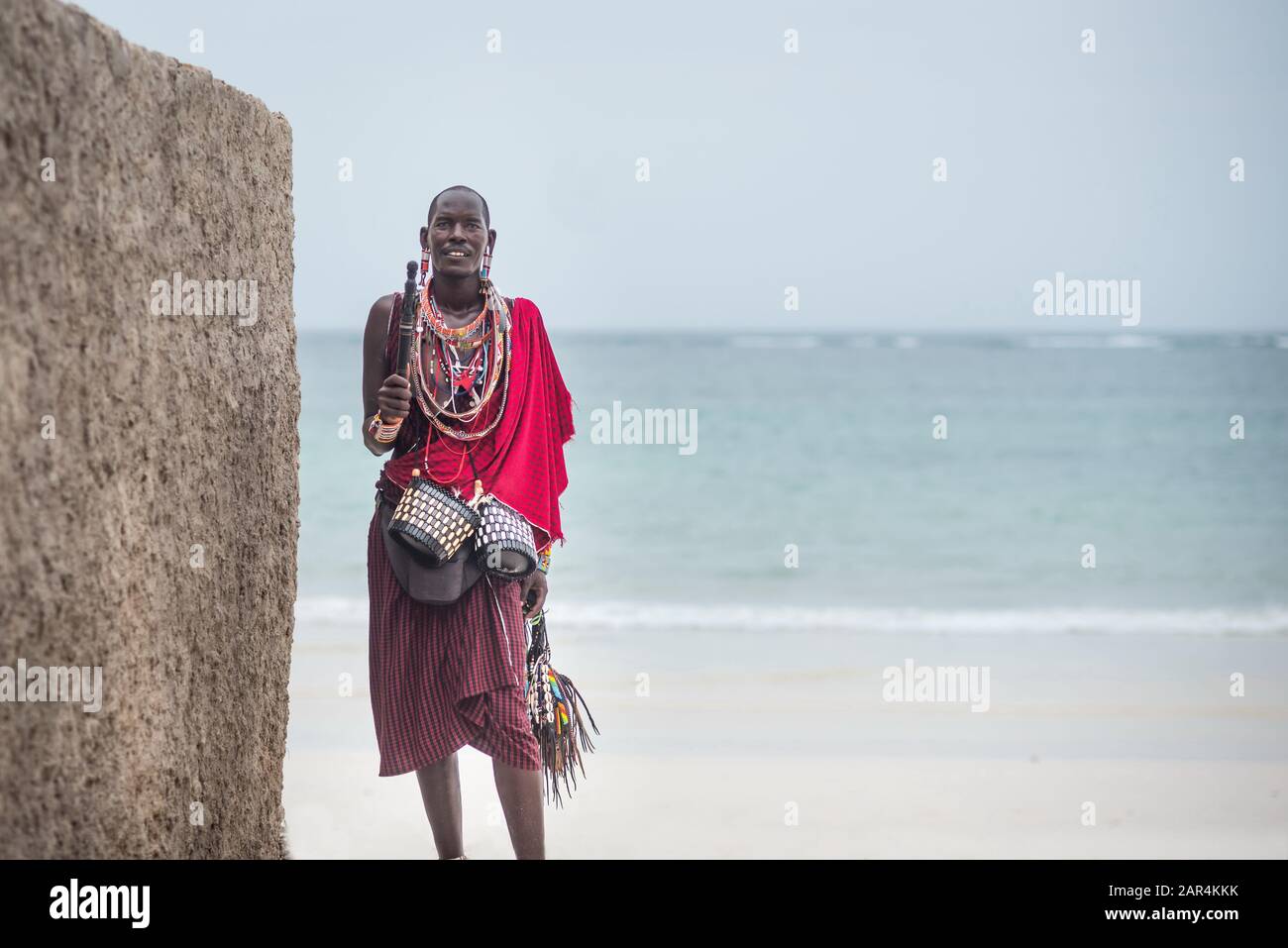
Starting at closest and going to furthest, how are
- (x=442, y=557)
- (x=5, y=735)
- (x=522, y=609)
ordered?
(x=5, y=735) < (x=442, y=557) < (x=522, y=609)

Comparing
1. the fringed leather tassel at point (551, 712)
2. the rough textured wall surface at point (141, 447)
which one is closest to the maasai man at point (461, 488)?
the fringed leather tassel at point (551, 712)

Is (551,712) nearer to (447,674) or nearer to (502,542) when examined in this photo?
(447,674)

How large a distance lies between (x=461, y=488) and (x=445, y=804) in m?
0.95

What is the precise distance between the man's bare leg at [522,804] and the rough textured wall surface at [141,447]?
2.22ft

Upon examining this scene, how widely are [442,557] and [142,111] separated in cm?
137

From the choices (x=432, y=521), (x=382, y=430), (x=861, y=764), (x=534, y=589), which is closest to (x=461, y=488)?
(x=432, y=521)

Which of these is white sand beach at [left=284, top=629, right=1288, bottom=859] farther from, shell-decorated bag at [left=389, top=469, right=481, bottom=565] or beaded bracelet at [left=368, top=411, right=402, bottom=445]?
beaded bracelet at [left=368, top=411, right=402, bottom=445]

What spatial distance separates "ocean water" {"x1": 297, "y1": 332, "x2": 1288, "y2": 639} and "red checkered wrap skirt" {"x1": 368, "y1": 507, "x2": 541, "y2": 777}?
5.00 meters

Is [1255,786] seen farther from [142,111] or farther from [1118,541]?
[1118,541]

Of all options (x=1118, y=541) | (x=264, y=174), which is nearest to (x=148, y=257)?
(x=264, y=174)

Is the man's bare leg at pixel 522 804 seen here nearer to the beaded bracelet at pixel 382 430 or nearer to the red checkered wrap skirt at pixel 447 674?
the red checkered wrap skirt at pixel 447 674

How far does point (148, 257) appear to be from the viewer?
318 centimetres

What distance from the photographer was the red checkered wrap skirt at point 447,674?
393 cm

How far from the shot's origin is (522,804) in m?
3.93
